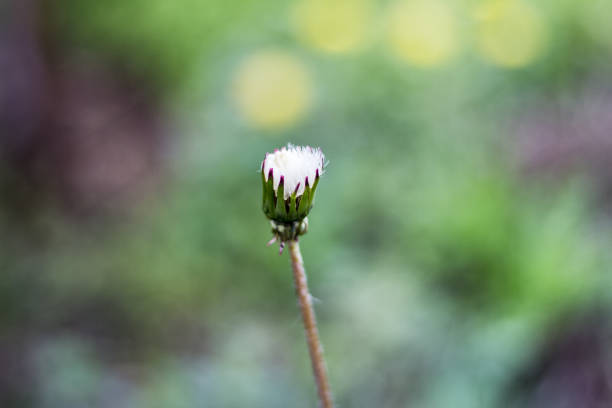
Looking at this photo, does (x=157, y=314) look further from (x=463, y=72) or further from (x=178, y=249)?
(x=463, y=72)

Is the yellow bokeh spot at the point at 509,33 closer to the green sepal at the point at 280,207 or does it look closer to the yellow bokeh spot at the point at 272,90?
the yellow bokeh spot at the point at 272,90

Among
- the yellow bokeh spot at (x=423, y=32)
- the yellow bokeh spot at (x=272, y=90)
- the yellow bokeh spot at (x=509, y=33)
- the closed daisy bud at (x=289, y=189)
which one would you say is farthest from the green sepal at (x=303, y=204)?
the yellow bokeh spot at (x=509, y=33)

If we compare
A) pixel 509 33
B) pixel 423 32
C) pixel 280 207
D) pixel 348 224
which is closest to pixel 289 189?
pixel 280 207

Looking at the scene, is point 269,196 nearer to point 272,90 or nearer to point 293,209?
point 293,209

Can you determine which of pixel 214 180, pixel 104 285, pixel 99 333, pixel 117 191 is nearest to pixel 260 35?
pixel 214 180

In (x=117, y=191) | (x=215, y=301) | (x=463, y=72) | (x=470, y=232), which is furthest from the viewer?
(x=117, y=191)

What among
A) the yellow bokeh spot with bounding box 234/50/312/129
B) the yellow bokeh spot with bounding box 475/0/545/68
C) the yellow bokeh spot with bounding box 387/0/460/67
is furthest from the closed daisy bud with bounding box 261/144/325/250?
the yellow bokeh spot with bounding box 475/0/545/68

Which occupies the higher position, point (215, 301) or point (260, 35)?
point (260, 35)

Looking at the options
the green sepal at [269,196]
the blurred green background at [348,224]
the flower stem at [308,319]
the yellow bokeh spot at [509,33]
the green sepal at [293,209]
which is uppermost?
the yellow bokeh spot at [509,33]
